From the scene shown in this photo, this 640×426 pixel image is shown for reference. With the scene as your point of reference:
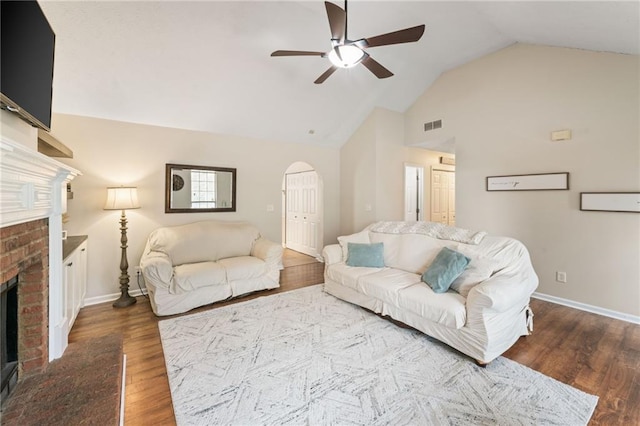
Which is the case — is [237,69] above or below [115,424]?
above

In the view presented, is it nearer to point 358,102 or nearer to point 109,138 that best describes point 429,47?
point 358,102

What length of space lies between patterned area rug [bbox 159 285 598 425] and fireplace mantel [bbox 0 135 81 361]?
2.90 feet

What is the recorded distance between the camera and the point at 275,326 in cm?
280

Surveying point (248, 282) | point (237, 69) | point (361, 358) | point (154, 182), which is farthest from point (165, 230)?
point (361, 358)

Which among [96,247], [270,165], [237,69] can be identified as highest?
[237,69]

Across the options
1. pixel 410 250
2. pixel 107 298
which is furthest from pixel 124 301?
pixel 410 250

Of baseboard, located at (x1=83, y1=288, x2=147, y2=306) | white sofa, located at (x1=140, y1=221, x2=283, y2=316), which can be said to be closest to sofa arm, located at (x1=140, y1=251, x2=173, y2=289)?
white sofa, located at (x1=140, y1=221, x2=283, y2=316)

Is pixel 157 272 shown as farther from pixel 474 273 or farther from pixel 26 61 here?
pixel 474 273

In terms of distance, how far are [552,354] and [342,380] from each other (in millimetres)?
1897

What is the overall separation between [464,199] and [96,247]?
5506mm

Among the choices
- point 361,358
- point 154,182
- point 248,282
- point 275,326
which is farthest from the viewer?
point 154,182

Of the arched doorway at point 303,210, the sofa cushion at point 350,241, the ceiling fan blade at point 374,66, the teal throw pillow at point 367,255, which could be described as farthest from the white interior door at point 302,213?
the ceiling fan blade at point 374,66

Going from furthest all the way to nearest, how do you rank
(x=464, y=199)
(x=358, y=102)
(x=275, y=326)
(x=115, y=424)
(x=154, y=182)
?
(x=358, y=102)
(x=464, y=199)
(x=154, y=182)
(x=275, y=326)
(x=115, y=424)

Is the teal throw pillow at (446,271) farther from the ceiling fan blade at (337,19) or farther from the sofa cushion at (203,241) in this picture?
the sofa cushion at (203,241)
